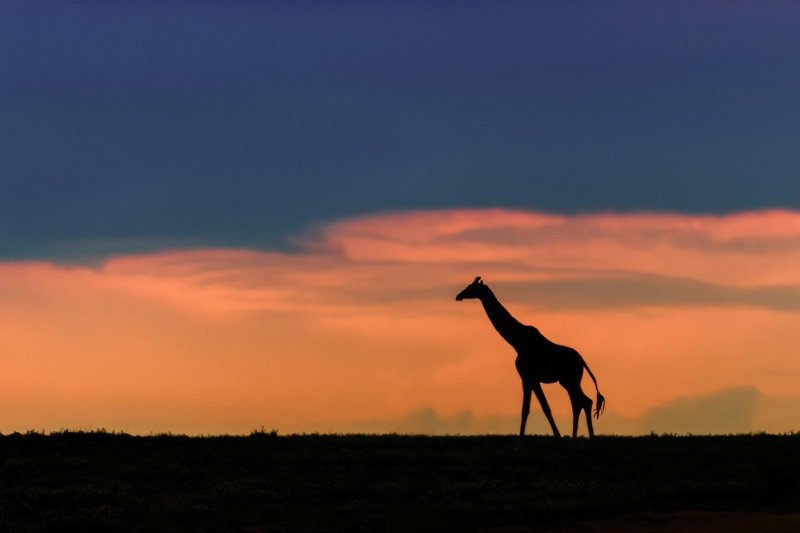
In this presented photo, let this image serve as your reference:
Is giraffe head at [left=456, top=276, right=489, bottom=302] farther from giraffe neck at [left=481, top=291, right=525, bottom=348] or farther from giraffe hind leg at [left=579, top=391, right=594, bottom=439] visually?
giraffe hind leg at [left=579, top=391, right=594, bottom=439]

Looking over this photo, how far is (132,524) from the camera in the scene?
81.1ft

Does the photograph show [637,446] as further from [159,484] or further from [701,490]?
[159,484]

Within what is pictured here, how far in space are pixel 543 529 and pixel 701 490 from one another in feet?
18.9

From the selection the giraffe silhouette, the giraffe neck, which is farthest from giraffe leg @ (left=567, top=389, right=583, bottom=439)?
the giraffe neck

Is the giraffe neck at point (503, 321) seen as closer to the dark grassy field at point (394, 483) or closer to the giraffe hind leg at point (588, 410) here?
the giraffe hind leg at point (588, 410)

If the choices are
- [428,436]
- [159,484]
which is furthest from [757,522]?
[428,436]

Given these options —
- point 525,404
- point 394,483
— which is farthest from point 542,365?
point 394,483

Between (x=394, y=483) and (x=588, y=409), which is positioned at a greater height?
(x=588, y=409)

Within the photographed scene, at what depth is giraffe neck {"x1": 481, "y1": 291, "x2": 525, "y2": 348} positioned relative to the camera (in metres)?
35.7

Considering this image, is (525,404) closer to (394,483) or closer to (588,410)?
(588,410)

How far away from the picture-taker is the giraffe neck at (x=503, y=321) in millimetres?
35719

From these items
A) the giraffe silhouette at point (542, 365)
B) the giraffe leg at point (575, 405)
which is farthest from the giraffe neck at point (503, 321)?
the giraffe leg at point (575, 405)

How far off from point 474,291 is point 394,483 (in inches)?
381

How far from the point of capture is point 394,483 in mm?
28422
